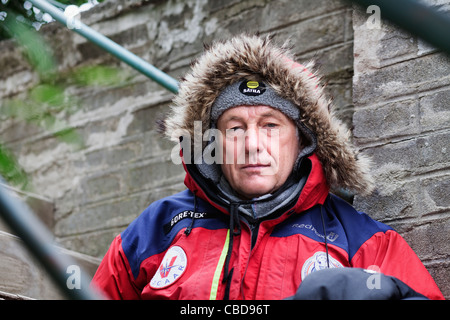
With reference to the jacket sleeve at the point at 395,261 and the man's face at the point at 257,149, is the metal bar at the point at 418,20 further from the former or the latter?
the man's face at the point at 257,149

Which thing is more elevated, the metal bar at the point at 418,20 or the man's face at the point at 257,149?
the man's face at the point at 257,149

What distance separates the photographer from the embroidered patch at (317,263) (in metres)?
1.92

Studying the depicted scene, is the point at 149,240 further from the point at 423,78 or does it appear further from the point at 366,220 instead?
the point at 423,78

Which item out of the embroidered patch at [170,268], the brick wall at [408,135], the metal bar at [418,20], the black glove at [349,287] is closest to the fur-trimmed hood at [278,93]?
the brick wall at [408,135]

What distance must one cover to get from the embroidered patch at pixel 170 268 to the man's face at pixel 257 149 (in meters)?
0.33

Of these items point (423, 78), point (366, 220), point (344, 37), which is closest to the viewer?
point (366, 220)

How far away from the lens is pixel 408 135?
2.32 metres

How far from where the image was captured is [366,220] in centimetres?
214

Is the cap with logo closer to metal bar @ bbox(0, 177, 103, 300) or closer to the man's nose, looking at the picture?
the man's nose

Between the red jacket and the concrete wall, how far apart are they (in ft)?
0.80


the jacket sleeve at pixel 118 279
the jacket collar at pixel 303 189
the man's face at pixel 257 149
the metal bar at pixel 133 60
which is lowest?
the jacket sleeve at pixel 118 279

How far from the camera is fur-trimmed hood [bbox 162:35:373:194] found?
7.22 ft
